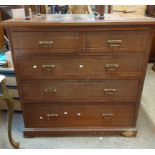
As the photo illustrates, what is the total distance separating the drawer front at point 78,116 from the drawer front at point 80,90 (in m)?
0.09

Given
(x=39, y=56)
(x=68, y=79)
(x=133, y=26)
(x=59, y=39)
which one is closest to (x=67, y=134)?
(x=68, y=79)

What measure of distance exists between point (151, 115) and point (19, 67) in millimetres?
1410

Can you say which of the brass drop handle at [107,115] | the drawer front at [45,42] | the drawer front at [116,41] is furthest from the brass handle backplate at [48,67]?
the brass drop handle at [107,115]

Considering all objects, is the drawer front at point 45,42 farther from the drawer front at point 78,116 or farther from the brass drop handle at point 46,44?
the drawer front at point 78,116

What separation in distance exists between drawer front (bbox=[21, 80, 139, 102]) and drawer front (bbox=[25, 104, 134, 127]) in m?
0.09

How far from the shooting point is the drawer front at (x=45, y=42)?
1245 millimetres

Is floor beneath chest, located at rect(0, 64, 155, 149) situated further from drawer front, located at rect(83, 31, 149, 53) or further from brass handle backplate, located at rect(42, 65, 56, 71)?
drawer front, located at rect(83, 31, 149, 53)

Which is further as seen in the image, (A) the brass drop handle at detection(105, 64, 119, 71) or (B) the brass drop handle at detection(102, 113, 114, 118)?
(B) the brass drop handle at detection(102, 113, 114, 118)

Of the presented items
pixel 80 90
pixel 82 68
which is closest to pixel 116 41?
pixel 82 68

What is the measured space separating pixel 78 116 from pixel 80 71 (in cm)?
42

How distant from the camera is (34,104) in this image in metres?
1.51

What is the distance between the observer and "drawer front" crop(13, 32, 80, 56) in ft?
4.09

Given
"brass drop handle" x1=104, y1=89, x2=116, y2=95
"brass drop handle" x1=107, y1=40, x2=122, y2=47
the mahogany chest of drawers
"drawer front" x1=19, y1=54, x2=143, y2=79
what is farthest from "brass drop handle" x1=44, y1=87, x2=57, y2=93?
"brass drop handle" x1=107, y1=40, x2=122, y2=47

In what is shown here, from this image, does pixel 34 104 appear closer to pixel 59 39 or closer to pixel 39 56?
pixel 39 56
